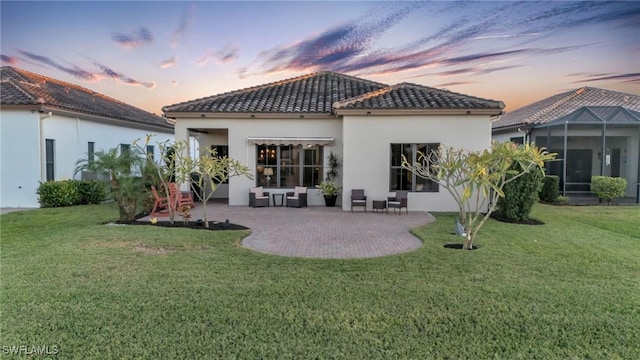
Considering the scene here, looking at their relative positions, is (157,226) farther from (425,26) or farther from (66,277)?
(425,26)

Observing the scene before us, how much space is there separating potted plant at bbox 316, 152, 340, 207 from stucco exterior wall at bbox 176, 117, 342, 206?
38cm

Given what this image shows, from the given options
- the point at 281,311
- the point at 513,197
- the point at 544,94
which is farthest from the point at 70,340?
the point at 544,94

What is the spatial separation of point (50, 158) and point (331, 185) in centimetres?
1432

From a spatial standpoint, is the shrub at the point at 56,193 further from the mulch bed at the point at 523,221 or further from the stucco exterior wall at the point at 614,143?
the stucco exterior wall at the point at 614,143

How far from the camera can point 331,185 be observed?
18.5 metres

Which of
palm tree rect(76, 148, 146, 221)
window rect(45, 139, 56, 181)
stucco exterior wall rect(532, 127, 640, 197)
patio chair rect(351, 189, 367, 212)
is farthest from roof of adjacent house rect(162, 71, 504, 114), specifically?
stucco exterior wall rect(532, 127, 640, 197)

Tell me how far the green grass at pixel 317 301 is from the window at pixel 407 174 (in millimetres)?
6881

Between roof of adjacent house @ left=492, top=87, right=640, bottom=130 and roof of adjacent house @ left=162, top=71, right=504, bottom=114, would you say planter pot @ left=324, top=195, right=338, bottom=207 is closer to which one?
roof of adjacent house @ left=162, top=71, right=504, bottom=114

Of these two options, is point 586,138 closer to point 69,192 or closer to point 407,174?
point 407,174

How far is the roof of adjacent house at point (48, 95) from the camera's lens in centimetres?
1780

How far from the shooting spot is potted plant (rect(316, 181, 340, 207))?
18422 mm

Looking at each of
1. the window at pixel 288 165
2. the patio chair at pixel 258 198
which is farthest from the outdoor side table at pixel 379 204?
the patio chair at pixel 258 198

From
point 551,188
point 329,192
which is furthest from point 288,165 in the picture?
point 551,188

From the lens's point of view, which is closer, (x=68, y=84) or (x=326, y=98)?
(x=326, y=98)
